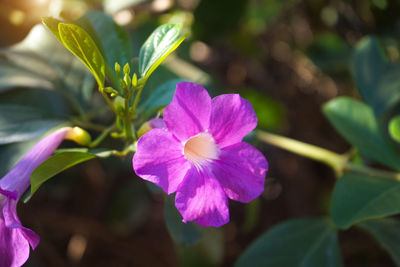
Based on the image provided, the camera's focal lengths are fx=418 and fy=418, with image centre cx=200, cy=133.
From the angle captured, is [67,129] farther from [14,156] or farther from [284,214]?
[284,214]

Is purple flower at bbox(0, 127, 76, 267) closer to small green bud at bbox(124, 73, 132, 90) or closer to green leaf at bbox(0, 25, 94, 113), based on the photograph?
small green bud at bbox(124, 73, 132, 90)

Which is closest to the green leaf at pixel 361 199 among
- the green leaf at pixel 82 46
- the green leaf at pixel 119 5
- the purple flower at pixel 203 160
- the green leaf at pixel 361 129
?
the green leaf at pixel 361 129

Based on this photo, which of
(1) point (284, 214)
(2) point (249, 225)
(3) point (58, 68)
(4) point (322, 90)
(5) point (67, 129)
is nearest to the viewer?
(5) point (67, 129)

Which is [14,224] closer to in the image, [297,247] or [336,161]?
[297,247]

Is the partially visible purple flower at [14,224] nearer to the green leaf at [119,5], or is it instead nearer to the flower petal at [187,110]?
the flower petal at [187,110]

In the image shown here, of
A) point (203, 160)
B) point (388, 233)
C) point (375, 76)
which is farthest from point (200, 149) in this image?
point (375, 76)

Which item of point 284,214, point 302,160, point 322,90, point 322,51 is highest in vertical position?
point 322,51

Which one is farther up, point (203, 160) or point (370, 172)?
point (203, 160)

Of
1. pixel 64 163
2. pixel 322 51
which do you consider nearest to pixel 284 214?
pixel 322 51

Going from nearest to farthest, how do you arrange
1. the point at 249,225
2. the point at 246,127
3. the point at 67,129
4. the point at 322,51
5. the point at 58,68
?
1. the point at 246,127
2. the point at 67,129
3. the point at 58,68
4. the point at 249,225
5. the point at 322,51
